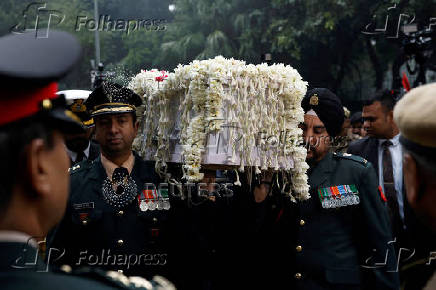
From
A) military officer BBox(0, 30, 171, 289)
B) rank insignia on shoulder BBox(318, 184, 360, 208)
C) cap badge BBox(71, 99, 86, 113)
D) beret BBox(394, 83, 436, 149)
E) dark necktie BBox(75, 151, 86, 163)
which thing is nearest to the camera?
military officer BBox(0, 30, 171, 289)

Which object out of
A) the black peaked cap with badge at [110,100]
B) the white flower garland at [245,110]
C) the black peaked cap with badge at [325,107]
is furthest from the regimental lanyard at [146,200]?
the black peaked cap with badge at [325,107]

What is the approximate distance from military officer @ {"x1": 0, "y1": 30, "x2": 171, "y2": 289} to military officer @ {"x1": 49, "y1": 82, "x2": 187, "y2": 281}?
87.9 inches

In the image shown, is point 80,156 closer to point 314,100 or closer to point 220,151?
point 220,151

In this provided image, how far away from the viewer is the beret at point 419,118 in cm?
161

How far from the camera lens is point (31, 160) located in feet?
4.50

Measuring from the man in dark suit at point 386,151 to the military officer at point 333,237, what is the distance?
6.89 ft

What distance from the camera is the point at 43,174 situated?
140cm

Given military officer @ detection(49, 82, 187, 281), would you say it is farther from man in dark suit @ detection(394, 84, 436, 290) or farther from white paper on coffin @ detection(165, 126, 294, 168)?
man in dark suit @ detection(394, 84, 436, 290)

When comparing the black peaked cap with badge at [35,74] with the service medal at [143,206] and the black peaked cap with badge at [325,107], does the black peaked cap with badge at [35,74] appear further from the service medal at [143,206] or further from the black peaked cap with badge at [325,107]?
the black peaked cap with badge at [325,107]

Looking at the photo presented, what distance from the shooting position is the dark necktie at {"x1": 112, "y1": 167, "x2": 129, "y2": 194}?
386cm

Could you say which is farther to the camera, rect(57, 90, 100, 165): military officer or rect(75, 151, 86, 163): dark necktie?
→ rect(75, 151, 86, 163): dark necktie

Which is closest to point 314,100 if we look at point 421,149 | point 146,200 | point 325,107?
point 325,107

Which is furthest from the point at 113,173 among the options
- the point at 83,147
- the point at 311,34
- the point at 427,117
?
the point at 311,34

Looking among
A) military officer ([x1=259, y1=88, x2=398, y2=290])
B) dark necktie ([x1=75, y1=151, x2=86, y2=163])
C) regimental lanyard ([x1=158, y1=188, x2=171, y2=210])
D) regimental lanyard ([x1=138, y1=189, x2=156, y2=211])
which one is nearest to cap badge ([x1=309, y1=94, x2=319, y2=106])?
military officer ([x1=259, y1=88, x2=398, y2=290])
